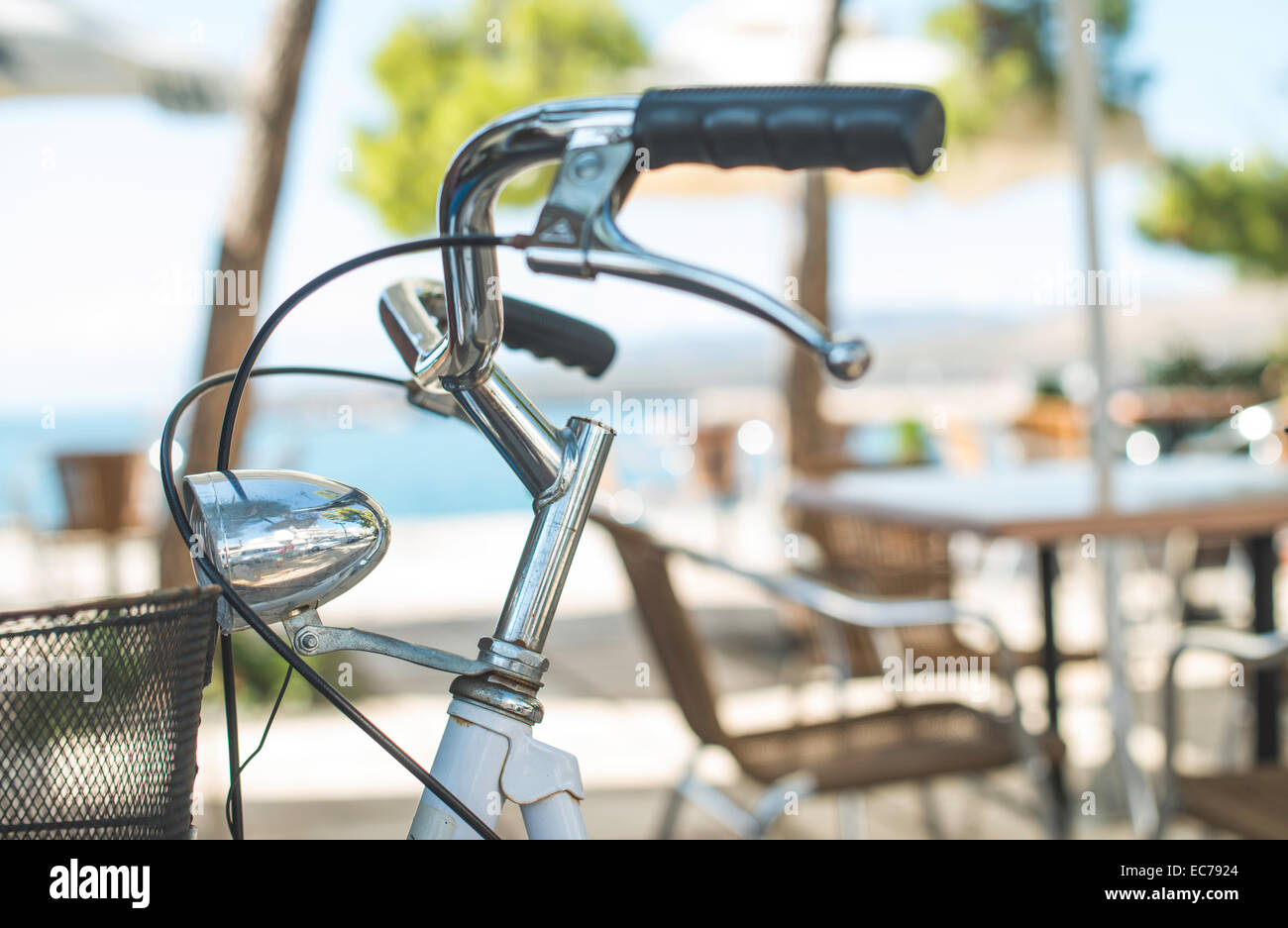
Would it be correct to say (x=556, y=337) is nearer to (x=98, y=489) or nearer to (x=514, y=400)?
(x=514, y=400)

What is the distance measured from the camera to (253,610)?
21.5 inches

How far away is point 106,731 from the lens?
0.53 meters

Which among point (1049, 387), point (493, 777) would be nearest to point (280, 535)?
point (493, 777)

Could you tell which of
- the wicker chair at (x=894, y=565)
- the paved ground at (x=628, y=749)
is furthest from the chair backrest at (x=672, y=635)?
the wicker chair at (x=894, y=565)

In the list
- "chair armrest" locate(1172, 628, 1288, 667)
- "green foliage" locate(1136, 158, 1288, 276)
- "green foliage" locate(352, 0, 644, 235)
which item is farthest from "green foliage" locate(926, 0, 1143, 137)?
"chair armrest" locate(1172, 628, 1288, 667)

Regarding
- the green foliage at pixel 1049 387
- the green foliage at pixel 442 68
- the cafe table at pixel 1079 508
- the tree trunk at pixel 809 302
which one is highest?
the green foliage at pixel 442 68

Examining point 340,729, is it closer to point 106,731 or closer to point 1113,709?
point 1113,709

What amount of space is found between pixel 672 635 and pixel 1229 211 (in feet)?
36.2

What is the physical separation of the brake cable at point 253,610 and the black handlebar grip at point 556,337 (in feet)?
0.41

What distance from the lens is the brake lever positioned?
477 mm

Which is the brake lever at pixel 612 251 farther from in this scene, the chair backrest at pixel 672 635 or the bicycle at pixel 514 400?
the chair backrest at pixel 672 635

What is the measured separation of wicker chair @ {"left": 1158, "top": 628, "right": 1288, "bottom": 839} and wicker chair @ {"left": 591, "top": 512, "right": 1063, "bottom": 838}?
0.24 meters

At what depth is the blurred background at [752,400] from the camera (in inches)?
111
